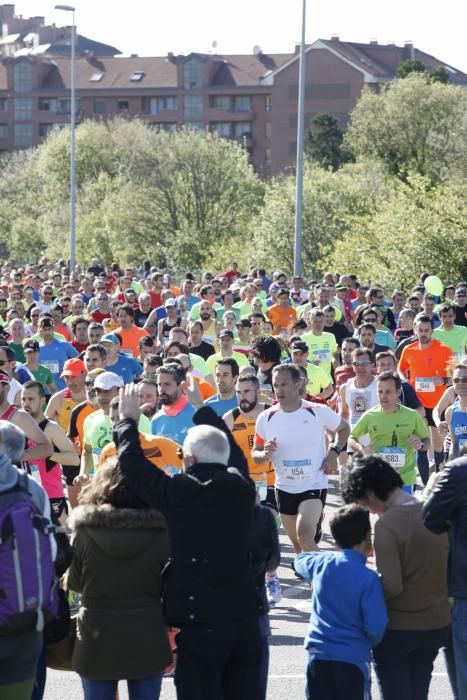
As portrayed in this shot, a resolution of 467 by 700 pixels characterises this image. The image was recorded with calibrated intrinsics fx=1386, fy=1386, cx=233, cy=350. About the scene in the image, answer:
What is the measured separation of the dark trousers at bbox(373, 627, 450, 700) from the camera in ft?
19.0

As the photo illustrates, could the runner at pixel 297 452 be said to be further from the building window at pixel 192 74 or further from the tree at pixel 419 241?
the building window at pixel 192 74

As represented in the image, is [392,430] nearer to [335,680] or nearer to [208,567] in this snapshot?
[335,680]

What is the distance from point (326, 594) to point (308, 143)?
269 feet

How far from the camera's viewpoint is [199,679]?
5555 mm

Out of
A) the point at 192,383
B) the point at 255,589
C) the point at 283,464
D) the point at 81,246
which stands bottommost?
the point at 81,246

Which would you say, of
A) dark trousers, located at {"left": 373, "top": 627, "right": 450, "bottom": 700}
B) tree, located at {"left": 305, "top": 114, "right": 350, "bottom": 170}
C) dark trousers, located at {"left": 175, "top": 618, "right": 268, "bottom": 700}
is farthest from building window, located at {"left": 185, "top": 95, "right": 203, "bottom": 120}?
dark trousers, located at {"left": 175, "top": 618, "right": 268, "bottom": 700}

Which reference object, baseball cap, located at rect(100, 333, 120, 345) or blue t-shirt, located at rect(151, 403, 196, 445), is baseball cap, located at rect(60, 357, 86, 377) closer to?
blue t-shirt, located at rect(151, 403, 196, 445)

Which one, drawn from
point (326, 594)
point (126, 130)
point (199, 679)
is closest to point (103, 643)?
point (199, 679)

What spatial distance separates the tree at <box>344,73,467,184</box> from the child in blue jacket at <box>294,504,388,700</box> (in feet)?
207

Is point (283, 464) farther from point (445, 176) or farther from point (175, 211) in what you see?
point (445, 176)

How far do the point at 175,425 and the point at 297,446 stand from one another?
1.01 metres

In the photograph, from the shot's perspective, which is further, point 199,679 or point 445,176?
point 445,176

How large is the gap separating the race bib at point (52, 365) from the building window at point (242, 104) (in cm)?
9608

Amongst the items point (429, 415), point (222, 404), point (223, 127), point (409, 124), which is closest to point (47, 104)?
point (223, 127)
